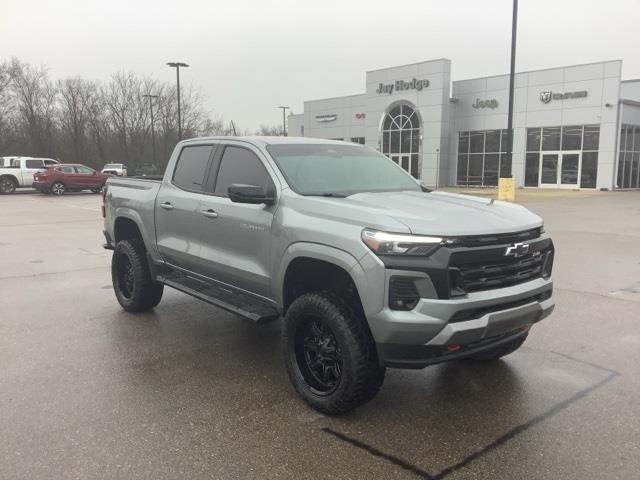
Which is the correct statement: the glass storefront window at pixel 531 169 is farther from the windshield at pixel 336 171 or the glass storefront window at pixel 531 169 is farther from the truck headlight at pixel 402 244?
the truck headlight at pixel 402 244

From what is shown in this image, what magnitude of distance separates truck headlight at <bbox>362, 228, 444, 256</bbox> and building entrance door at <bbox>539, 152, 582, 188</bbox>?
112 feet

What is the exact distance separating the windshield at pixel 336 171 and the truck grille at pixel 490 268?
1268mm

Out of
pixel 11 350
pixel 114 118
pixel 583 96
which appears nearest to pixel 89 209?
pixel 11 350

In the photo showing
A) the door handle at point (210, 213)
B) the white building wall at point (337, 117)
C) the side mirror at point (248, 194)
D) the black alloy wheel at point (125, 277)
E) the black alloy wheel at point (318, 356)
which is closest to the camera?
the black alloy wheel at point (318, 356)

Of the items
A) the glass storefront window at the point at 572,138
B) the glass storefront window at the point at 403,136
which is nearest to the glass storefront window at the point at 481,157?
the glass storefront window at the point at 403,136

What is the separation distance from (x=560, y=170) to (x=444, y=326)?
3480cm

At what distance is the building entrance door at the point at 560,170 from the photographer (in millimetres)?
34094

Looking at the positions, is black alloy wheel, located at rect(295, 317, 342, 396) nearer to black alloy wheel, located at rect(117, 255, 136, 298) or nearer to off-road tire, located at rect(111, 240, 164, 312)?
off-road tire, located at rect(111, 240, 164, 312)

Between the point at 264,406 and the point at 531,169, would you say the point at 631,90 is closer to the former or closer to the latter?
the point at 531,169

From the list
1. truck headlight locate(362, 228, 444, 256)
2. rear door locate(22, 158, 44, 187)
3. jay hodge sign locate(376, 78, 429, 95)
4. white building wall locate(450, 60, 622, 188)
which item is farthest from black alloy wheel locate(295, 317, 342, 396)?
jay hodge sign locate(376, 78, 429, 95)

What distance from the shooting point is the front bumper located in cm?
328

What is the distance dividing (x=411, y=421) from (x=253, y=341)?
2.14m

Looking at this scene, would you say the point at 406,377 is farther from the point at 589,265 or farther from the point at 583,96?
the point at 583,96

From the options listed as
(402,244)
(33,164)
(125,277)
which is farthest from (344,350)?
(33,164)
